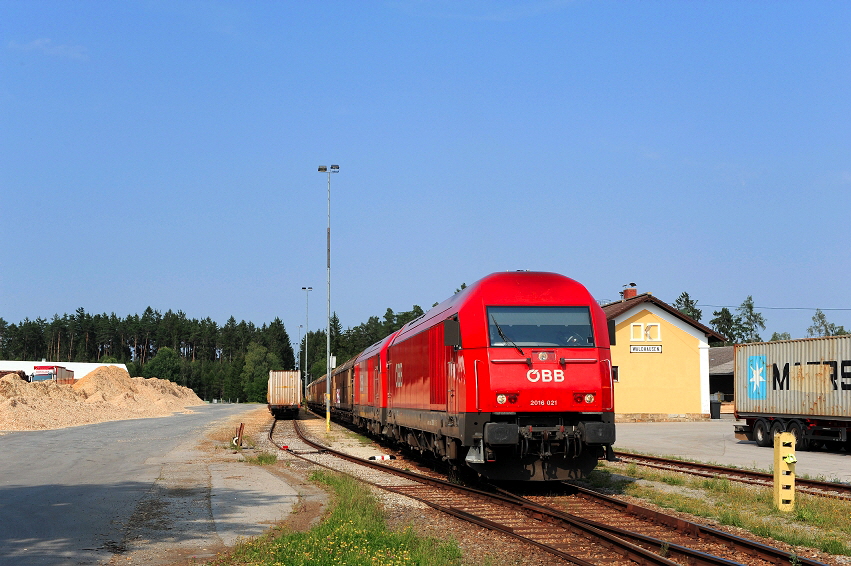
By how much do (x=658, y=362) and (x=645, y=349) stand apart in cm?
103

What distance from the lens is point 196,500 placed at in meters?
13.1

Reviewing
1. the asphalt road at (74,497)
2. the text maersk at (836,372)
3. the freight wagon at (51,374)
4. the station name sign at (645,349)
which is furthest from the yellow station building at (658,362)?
the freight wagon at (51,374)

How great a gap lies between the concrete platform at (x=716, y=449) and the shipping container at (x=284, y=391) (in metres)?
21.9

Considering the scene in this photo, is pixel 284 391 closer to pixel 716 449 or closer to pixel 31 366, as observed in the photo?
pixel 716 449

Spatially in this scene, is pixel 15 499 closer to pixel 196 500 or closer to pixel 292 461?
pixel 196 500

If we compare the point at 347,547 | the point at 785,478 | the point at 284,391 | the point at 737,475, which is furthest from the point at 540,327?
the point at 284,391

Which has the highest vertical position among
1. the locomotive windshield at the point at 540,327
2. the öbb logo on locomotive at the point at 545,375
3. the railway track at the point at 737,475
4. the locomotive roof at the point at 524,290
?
the locomotive roof at the point at 524,290

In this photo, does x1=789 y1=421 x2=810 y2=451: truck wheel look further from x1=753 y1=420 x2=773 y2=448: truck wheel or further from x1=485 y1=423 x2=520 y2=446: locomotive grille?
x1=485 y1=423 x2=520 y2=446: locomotive grille

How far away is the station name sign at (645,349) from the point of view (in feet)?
143

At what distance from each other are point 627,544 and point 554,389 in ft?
14.6

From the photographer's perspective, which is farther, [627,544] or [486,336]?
[486,336]

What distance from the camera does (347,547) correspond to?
8.83 metres

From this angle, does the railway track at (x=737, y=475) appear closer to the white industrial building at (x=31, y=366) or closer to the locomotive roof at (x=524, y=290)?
the locomotive roof at (x=524, y=290)

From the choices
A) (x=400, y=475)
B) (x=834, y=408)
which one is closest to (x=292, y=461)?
(x=400, y=475)
